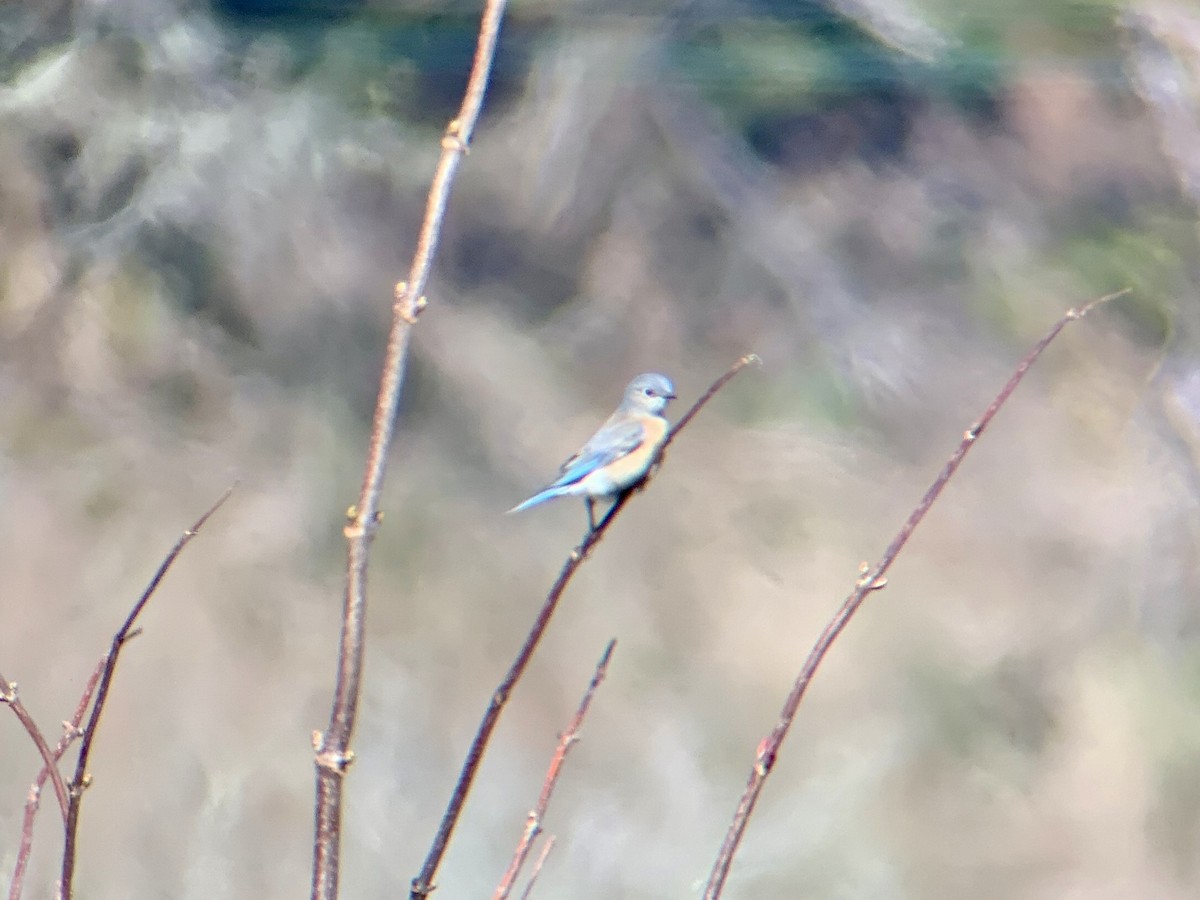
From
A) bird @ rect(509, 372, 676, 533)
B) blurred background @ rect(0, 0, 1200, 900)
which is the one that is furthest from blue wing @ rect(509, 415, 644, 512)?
blurred background @ rect(0, 0, 1200, 900)

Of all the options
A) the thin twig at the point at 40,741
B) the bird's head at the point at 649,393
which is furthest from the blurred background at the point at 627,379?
the thin twig at the point at 40,741

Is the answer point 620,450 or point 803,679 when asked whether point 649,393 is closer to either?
point 620,450

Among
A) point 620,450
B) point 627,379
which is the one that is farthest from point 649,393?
point 627,379

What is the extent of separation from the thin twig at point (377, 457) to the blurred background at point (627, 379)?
40.9 inches

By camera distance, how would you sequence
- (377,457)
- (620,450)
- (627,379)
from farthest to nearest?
(627,379)
(620,450)
(377,457)

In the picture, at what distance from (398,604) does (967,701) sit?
0.72 m

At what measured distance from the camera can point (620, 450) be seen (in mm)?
1035

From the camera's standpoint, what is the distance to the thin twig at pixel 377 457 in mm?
403

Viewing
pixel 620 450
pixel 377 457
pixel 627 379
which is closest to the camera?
pixel 377 457

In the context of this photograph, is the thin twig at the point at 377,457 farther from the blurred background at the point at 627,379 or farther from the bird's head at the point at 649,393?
the blurred background at the point at 627,379

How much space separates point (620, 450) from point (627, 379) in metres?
0.48

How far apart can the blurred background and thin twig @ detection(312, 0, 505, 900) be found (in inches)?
40.9

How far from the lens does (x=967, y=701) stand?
1.45 meters

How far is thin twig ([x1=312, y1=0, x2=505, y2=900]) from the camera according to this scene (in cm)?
40
